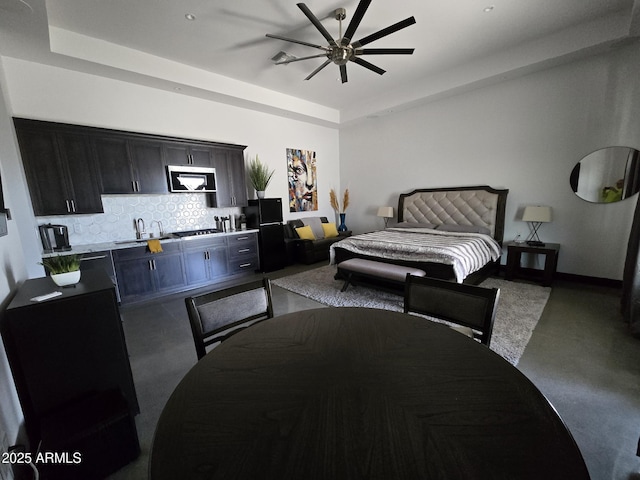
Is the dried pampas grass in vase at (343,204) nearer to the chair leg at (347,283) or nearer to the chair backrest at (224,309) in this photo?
→ the chair leg at (347,283)

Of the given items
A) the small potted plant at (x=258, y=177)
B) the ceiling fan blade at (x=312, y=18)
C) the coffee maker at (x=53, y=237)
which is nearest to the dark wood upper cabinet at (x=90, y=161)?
the coffee maker at (x=53, y=237)

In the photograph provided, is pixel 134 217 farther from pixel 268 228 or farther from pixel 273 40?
pixel 273 40

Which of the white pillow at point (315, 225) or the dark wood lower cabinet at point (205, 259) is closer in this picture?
the dark wood lower cabinet at point (205, 259)

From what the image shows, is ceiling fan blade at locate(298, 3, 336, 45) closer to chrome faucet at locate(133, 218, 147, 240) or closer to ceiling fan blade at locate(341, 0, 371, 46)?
ceiling fan blade at locate(341, 0, 371, 46)

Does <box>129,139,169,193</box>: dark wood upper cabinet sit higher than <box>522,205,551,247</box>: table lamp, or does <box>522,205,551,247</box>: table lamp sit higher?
<box>129,139,169,193</box>: dark wood upper cabinet

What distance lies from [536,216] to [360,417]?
4.33m

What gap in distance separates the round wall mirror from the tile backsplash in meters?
5.55

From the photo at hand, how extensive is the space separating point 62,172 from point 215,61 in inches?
94.2

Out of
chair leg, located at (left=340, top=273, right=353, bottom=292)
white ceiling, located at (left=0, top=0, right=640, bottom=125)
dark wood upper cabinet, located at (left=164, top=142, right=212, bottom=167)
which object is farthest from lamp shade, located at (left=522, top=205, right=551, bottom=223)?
dark wood upper cabinet, located at (left=164, top=142, right=212, bottom=167)

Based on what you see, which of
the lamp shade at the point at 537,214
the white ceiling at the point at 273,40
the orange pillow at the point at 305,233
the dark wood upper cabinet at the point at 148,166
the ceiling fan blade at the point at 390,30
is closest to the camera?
the ceiling fan blade at the point at 390,30

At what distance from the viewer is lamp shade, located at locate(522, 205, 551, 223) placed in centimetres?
364


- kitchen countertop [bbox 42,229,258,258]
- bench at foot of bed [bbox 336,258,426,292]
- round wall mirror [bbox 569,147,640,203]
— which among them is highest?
round wall mirror [bbox 569,147,640,203]

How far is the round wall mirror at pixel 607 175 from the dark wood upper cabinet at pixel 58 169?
6.43 metres

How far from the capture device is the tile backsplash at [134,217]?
11.0ft
